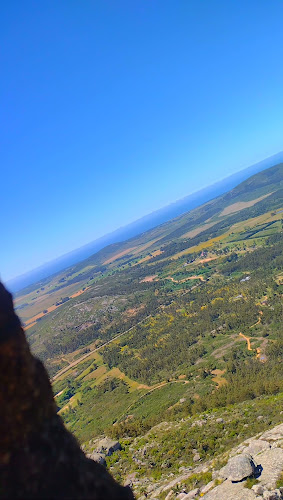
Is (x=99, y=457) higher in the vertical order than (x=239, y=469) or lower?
lower

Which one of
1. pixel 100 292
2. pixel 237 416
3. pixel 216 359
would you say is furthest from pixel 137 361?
pixel 100 292

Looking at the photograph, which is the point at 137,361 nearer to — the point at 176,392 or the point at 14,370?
the point at 176,392

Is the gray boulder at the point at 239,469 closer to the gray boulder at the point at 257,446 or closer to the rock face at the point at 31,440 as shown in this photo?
the gray boulder at the point at 257,446

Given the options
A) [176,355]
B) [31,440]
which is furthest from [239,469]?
[176,355]

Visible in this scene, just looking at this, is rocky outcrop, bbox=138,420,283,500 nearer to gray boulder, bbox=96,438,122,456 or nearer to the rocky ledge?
the rocky ledge

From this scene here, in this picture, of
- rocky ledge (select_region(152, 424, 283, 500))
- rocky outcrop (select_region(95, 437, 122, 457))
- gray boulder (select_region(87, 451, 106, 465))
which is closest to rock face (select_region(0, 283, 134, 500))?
rocky ledge (select_region(152, 424, 283, 500))

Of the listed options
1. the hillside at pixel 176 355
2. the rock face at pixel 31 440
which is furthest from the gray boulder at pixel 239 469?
the rock face at pixel 31 440

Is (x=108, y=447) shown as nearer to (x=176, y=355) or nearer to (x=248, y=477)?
(x=248, y=477)
